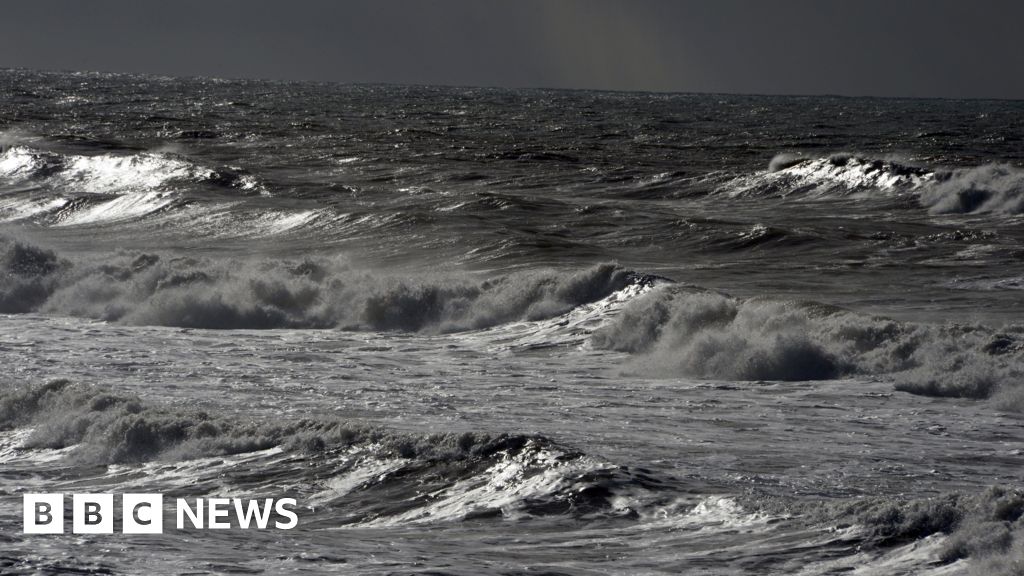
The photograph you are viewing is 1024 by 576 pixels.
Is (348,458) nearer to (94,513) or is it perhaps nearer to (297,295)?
(94,513)

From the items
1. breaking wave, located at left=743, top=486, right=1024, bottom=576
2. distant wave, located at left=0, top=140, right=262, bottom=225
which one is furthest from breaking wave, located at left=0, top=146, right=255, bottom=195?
breaking wave, located at left=743, top=486, right=1024, bottom=576

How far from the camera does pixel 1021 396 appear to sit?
12102mm

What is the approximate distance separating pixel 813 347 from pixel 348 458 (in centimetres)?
589

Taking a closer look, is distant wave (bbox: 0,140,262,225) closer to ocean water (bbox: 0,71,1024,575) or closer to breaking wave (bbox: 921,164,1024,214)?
ocean water (bbox: 0,71,1024,575)

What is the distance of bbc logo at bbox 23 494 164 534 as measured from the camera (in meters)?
8.49

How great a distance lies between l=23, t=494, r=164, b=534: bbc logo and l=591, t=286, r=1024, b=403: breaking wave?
6.31 meters

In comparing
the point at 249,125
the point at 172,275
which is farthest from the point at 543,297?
the point at 249,125

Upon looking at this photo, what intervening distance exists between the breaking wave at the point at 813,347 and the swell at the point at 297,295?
2073 mm

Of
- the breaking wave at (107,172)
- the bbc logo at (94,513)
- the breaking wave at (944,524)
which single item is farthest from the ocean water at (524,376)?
the breaking wave at (107,172)

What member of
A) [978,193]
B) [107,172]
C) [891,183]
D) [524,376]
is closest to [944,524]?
[524,376]

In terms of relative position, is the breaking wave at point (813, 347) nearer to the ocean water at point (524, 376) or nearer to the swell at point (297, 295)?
the ocean water at point (524, 376)

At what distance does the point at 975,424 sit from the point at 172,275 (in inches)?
494

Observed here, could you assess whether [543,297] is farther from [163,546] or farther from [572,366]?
[163,546]

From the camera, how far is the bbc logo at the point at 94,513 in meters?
8.49
